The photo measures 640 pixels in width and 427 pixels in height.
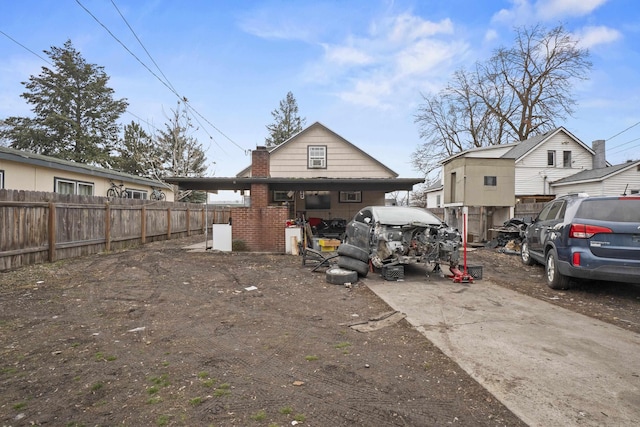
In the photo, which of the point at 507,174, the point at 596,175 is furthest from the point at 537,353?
the point at 596,175

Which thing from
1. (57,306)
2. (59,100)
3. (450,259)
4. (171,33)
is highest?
(59,100)

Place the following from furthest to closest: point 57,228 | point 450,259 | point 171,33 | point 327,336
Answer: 1. point 171,33
2. point 57,228
3. point 450,259
4. point 327,336

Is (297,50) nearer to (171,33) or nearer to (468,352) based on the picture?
(171,33)

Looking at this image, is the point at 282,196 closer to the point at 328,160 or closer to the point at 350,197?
the point at 328,160

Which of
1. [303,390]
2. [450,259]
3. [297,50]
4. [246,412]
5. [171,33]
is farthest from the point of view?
[297,50]

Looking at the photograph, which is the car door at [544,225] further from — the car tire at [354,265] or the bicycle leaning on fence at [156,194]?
the bicycle leaning on fence at [156,194]

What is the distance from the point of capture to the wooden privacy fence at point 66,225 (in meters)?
7.89

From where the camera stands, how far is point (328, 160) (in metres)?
17.7

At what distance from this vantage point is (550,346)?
3.75 metres

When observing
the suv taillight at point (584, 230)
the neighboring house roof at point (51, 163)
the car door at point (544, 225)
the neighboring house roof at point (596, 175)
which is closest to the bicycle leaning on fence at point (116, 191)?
the neighboring house roof at point (51, 163)

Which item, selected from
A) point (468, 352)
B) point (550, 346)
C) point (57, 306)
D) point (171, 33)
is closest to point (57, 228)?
point (57, 306)

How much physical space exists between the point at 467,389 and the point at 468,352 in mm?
820

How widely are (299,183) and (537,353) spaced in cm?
971

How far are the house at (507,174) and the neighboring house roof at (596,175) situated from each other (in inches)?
18.9
